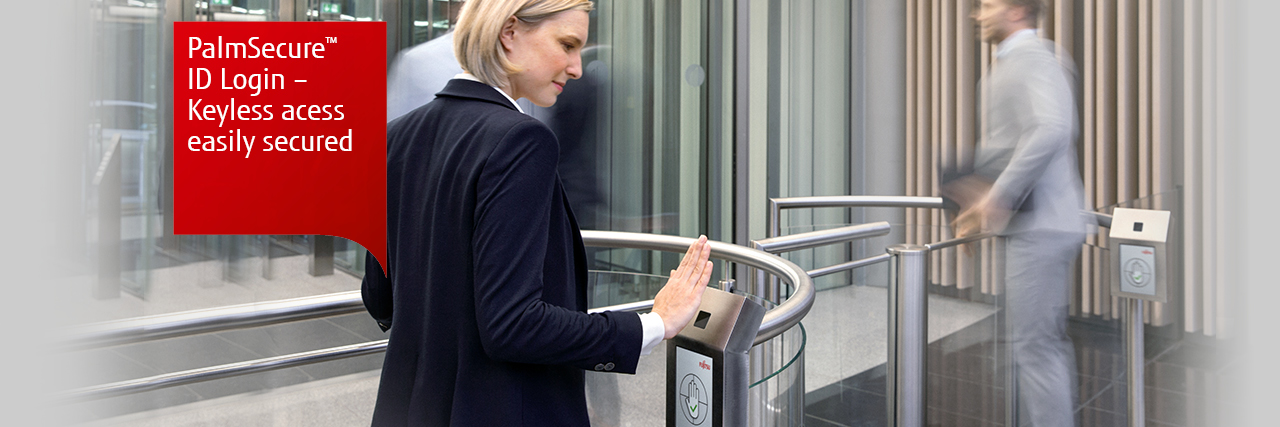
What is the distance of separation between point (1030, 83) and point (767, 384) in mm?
2094

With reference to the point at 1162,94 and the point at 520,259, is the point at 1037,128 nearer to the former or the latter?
the point at 520,259

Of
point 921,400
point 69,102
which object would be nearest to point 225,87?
point 69,102

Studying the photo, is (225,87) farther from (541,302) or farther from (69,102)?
(69,102)

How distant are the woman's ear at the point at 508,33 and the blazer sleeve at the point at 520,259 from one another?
16cm

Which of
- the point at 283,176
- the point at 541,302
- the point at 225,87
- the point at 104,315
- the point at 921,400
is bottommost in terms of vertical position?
the point at 921,400

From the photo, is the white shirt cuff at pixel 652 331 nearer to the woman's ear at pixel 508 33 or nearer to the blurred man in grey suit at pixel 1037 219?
the woman's ear at pixel 508 33

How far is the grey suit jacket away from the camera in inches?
106

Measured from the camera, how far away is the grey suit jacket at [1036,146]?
2701mm

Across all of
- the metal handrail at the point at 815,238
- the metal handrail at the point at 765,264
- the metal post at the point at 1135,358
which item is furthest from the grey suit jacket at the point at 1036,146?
the metal handrail at the point at 765,264

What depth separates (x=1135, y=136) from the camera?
4.87m

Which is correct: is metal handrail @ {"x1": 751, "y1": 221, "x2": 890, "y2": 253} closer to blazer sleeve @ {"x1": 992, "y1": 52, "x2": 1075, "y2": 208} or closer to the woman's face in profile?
blazer sleeve @ {"x1": 992, "y1": 52, "x2": 1075, "y2": 208}

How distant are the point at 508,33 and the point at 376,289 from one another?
44cm

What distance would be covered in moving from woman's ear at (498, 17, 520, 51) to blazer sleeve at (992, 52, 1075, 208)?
2.12 meters

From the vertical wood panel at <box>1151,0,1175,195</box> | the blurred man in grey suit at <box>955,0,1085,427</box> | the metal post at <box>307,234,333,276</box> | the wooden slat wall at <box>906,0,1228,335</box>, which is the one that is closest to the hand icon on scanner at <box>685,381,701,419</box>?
the blurred man in grey suit at <box>955,0,1085,427</box>
